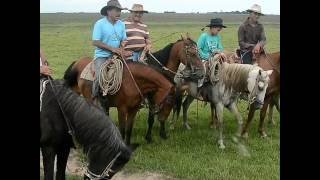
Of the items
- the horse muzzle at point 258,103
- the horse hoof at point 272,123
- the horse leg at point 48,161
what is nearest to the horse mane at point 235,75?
the horse muzzle at point 258,103

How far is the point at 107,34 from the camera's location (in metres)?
7.27

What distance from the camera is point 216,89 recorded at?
8133mm

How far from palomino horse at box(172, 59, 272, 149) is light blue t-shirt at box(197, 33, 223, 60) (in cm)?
53

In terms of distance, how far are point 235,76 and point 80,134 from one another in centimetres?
418

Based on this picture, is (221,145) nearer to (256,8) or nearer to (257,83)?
(257,83)

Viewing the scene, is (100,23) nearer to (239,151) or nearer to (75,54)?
(239,151)

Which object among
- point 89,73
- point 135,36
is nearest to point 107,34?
point 89,73

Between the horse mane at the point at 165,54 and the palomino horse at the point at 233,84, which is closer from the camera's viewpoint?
the palomino horse at the point at 233,84

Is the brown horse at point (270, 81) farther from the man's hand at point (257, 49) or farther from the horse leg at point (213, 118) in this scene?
the horse leg at point (213, 118)

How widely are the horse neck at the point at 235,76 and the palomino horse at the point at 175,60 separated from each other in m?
0.42

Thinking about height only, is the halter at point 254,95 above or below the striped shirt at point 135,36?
below

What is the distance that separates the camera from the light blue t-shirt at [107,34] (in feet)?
23.6

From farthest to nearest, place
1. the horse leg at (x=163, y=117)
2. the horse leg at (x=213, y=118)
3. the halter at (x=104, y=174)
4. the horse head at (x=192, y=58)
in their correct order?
the horse leg at (x=213, y=118) < the horse leg at (x=163, y=117) < the horse head at (x=192, y=58) < the halter at (x=104, y=174)
